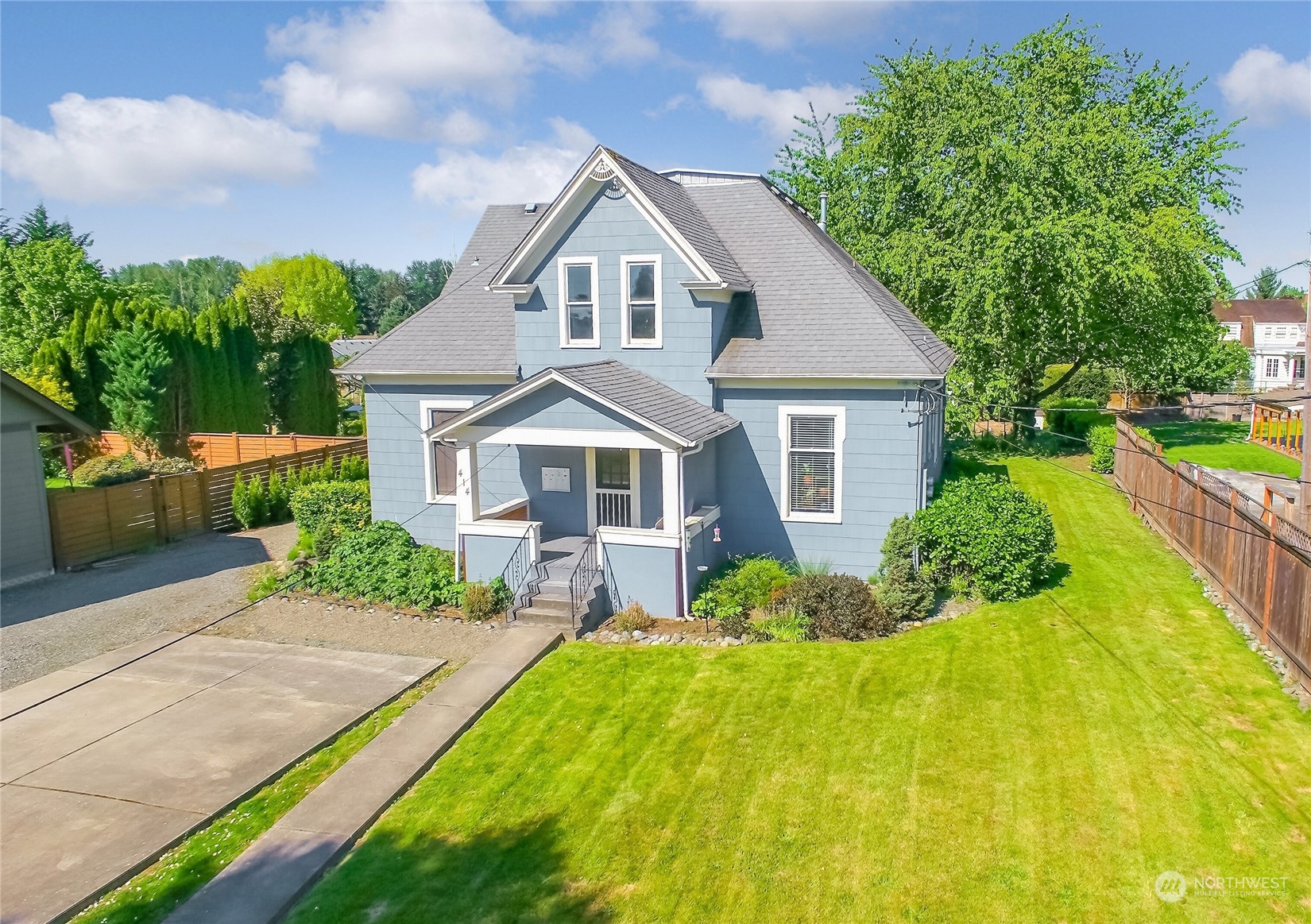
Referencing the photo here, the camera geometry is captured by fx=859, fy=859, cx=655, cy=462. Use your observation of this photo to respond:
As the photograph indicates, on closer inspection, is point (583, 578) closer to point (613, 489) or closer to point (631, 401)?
point (613, 489)

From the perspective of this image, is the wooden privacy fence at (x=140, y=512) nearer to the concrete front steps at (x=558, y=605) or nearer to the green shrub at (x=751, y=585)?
the concrete front steps at (x=558, y=605)

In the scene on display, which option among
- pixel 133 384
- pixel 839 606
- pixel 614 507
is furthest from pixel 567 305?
pixel 133 384

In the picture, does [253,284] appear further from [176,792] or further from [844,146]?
[176,792]

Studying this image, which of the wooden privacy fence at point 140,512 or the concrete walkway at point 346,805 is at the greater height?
the wooden privacy fence at point 140,512

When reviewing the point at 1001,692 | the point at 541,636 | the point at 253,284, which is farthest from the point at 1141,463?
the point at 253,284

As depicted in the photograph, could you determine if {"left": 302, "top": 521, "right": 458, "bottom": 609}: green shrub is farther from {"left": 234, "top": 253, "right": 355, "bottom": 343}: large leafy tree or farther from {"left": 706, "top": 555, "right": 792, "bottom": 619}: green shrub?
{"left": 234, "top": 253, "right": 355, "bottom": 343}: large leafy tree

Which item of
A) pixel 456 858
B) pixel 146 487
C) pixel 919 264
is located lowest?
pixel 456 858
